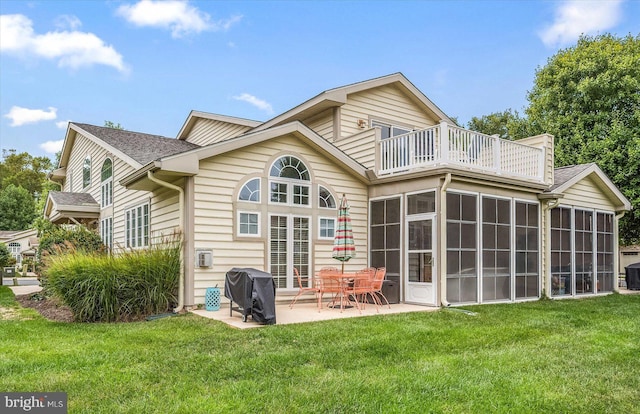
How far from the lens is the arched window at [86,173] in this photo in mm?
15727

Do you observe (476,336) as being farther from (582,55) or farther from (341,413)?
(582,55)

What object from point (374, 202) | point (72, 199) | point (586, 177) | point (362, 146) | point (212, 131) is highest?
point (212, 131)

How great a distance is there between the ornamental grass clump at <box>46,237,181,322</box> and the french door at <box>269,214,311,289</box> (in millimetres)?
1932

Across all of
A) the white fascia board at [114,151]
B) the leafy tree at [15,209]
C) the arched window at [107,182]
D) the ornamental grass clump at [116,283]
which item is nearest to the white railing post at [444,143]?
the ornamental grass clump at [116,283]

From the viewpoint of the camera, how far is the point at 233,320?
25.4 ft

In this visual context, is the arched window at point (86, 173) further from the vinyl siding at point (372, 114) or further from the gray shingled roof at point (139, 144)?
the vinyl siding at point (372, 114)

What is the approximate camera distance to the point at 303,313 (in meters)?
8.68

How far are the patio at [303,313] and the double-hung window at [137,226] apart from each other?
3.28m

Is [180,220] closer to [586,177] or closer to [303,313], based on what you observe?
[303,313]

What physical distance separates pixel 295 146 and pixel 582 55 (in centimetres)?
1499

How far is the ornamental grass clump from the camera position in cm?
782

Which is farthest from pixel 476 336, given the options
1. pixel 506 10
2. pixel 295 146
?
pixel 506 10

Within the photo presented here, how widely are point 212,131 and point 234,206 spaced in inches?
258

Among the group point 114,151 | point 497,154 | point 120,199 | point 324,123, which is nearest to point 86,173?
point 120,199
